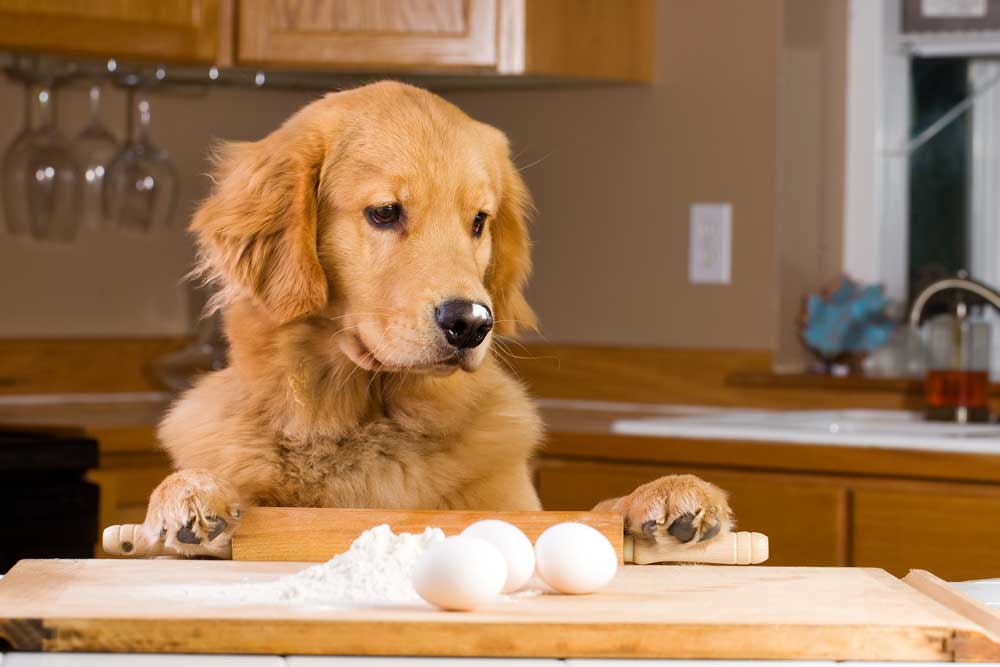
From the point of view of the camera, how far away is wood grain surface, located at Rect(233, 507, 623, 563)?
1204 millimetres

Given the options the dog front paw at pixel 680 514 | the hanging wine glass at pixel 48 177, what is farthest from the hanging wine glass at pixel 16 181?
the dog front paw at pixel 680 514

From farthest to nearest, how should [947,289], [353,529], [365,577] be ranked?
[947,289]
[353,529]
[365,577]

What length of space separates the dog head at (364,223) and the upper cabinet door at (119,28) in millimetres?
1448

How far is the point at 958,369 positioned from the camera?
2.90 metres

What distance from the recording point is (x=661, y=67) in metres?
3.30

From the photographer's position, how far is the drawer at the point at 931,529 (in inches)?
95.7

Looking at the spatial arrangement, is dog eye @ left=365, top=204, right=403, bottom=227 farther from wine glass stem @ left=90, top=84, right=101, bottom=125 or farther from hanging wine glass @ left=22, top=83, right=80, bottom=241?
wine glass stem @ left=90, top=84, right=101, bottom=125

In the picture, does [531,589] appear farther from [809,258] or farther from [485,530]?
[809,258]

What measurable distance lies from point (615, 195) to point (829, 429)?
795 millimetres

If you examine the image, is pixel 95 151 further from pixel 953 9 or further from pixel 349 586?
pixel 349 586

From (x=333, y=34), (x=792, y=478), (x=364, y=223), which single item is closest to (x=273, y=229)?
(x=364, y=223)

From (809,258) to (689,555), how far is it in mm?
2162

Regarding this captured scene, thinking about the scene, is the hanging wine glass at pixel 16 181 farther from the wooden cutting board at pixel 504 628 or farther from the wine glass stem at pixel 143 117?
the wooden cutting board at pixel 504 628

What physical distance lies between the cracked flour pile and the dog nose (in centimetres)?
39
